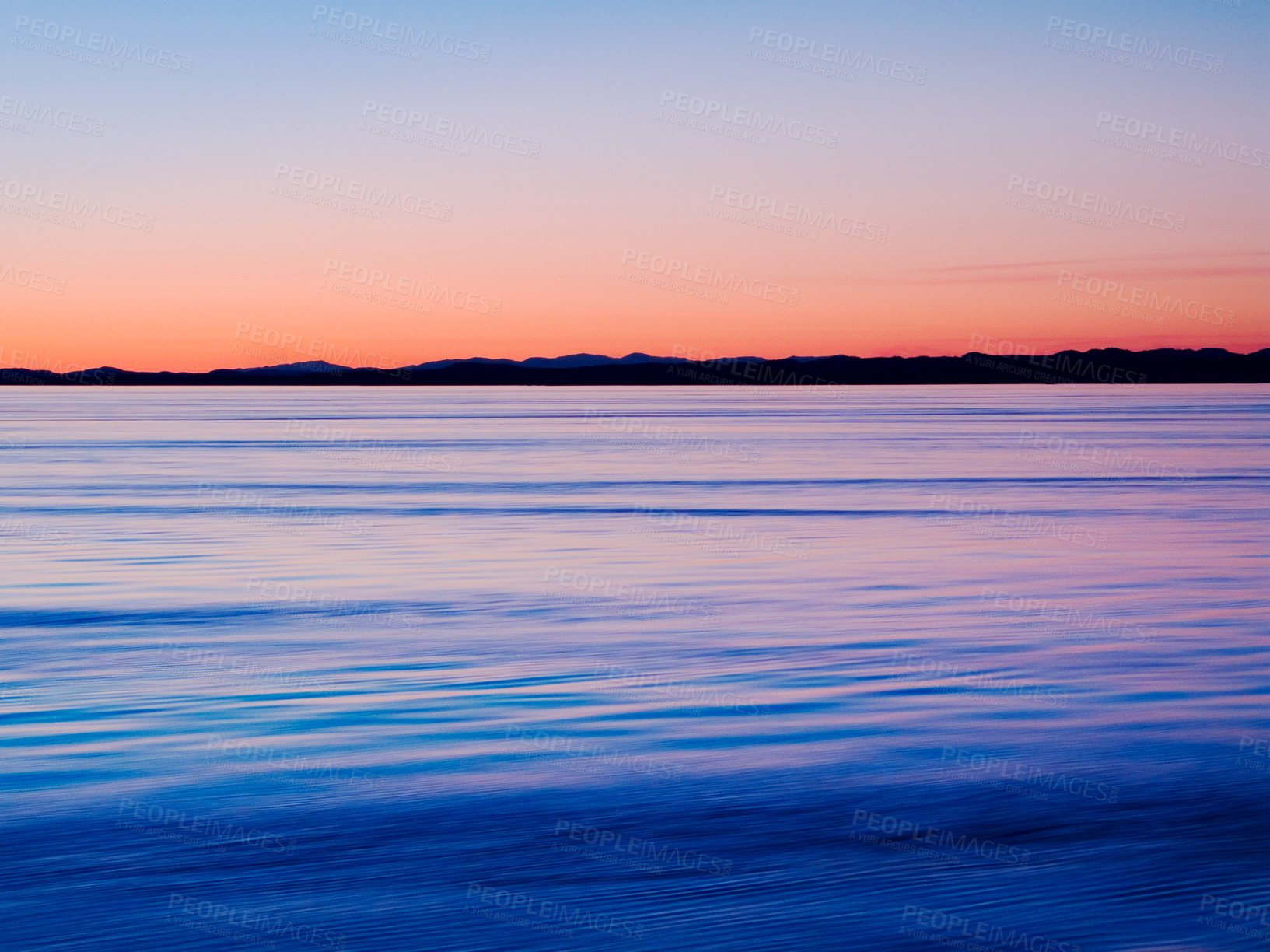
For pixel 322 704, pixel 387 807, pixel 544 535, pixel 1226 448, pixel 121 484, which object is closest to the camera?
pixel 387 807

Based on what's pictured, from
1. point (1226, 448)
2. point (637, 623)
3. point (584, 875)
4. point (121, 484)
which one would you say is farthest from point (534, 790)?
point (1226, 448)

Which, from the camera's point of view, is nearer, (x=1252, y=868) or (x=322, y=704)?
(x=1252, y=868)

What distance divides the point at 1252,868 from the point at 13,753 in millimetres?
6718

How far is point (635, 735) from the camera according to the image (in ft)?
28.3

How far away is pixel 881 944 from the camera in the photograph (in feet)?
17.9

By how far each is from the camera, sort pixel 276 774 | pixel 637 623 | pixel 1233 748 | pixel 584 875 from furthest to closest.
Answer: pixel 637 623 < pixel 1233 748 < pixel 276 774 < pixel 584 875

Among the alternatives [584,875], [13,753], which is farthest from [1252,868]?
[13,753]

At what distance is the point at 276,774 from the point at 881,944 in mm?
3744

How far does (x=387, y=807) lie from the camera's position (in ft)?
23.4

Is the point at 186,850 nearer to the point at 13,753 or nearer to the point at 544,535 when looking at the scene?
the point at 13,753

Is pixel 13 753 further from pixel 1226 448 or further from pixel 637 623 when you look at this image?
pixel 1226 448

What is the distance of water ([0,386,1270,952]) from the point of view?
584 centimetres

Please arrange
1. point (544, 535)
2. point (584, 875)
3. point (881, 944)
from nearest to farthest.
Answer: point (881, 944) < point (584, 875) < point (544, 535)

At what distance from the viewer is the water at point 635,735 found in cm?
584
